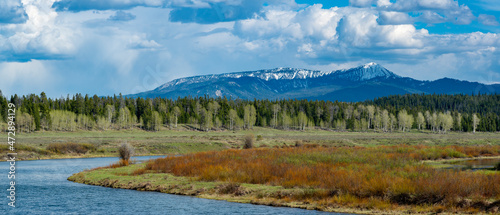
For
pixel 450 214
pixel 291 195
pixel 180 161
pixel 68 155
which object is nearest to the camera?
pixel 450 214

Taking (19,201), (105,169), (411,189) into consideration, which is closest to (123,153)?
(105,169)

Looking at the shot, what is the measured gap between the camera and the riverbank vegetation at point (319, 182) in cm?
2855

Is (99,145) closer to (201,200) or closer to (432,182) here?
(201,200)

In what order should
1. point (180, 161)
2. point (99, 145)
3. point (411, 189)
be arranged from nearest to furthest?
point (411, 189) < point (180, 161) < point (99, 145)

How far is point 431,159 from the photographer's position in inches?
2520

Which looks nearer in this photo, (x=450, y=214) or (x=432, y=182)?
(x=450, y=214)

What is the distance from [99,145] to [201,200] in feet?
209

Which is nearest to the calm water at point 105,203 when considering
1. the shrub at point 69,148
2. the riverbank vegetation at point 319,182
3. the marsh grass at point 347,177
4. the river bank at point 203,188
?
the river bank at point 203,188

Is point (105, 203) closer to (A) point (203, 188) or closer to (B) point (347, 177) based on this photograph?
(A) point (203, 188)

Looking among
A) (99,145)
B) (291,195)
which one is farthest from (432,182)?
(99,145)

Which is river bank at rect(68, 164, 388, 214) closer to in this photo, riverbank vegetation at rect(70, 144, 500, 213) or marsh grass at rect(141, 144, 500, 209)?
riverbank vegetation at rect(70, 144, 500, 213)

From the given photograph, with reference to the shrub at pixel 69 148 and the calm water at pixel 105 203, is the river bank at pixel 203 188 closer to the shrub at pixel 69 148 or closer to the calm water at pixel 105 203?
the calm water at pixel 105 203

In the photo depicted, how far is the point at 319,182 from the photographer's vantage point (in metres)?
35.1

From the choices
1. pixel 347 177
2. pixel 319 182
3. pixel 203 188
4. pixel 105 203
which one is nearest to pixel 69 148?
pixel 203 188
